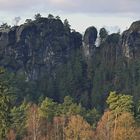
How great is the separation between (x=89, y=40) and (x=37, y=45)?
16.6 meters

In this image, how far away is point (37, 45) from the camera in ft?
557

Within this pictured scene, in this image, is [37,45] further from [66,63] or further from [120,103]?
[120,103]

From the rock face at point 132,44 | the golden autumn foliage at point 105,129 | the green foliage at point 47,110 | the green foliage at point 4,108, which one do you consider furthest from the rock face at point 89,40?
the green foliage at point 4,108

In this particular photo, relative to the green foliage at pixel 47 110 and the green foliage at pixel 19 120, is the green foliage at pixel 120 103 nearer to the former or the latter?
the green foliage at pixel 47 110

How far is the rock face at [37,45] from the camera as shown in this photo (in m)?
166

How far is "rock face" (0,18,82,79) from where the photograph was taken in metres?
166

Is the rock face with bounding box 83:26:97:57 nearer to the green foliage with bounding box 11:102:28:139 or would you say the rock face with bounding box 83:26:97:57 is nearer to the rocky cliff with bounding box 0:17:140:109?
the rocky cliff with bounding box 0:17:140:109

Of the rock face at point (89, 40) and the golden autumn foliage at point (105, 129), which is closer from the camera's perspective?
the golden autumn foliage at point (105, 129)

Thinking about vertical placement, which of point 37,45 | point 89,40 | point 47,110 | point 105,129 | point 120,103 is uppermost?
→ point 120,103

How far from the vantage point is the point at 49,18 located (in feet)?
575

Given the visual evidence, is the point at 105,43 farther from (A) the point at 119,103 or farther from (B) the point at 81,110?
(A) the point at 119,103

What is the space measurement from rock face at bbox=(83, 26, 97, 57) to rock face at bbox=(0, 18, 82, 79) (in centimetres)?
446

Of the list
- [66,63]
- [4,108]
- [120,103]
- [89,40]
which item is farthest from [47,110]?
[89,40]

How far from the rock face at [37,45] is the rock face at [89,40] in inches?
175
